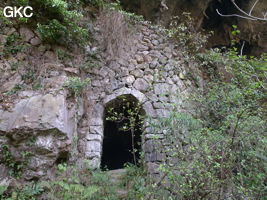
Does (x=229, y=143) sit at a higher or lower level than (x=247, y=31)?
lower

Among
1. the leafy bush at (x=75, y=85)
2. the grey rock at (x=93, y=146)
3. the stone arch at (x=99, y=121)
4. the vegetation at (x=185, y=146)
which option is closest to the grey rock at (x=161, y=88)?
the stone arch at (x=99, y=121)

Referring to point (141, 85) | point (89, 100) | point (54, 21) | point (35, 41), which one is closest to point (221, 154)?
point (141, 85)

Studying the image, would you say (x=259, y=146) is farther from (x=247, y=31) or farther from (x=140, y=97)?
(x=247, y=31)

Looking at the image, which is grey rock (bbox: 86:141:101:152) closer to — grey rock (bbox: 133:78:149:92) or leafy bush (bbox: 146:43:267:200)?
leafy bush (bbox: 146:43:267:200)

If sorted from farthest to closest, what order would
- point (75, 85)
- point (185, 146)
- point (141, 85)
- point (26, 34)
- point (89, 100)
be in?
point (141, 85) < point (89, 100) < point (26, 34) < point (75, 85) < point (185, 146)

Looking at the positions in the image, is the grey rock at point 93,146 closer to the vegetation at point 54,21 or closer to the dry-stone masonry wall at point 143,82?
the dry-stone masonry wall at point 143,82

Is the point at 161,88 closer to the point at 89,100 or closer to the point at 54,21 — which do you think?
the point at 89,100

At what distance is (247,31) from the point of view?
6625mm

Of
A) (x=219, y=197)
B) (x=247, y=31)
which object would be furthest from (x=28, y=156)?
(x=247, y=31)

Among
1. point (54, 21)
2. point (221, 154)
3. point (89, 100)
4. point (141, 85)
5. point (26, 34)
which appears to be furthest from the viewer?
point (141, 85)

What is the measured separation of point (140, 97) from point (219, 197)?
2.49 metres

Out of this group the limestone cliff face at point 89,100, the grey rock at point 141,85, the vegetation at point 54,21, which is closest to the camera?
the limestone cliff face at point 89,100

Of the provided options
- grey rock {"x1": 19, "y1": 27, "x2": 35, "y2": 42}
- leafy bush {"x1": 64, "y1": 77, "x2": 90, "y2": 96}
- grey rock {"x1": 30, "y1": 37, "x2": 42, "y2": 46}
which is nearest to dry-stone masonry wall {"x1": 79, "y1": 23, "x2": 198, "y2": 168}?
leafy bush {"x1": 64, "y1": 77, "x2": 90, "y2": 96}

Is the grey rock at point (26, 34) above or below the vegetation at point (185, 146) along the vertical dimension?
above
